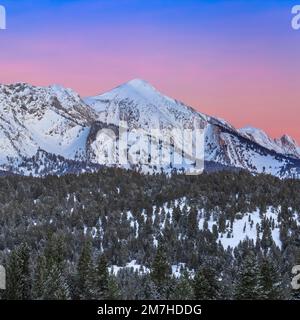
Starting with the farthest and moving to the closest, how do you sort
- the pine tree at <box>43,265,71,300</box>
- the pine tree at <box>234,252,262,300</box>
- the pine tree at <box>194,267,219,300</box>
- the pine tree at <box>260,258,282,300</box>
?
1. the pine tree at <box>43,265,71,300</box>
2. the pine tree at <box>194,267,219,300</box>
3. the pine tree at <box>260,258,282,300</box>
4. the pine tree at <box>234,252,262,300</box>

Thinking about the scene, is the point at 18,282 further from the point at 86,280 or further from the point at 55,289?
the point at 86,280

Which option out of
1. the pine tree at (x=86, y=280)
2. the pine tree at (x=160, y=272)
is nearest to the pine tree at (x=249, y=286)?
the pine tree at (x=86, y=280)

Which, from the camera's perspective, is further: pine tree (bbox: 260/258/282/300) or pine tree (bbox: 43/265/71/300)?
pine tree (bbox: 43/265/71/300)

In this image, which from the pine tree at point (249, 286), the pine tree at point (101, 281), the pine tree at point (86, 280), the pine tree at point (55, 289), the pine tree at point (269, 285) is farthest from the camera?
the pine tree at point (101, 281)

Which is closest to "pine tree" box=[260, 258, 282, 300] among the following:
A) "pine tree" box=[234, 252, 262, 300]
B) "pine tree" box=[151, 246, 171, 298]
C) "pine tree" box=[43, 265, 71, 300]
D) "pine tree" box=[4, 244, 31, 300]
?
"pine tree" box=[234, 252, 262, 300]

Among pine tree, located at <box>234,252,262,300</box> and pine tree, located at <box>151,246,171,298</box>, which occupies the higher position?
pine tree, located at <box>151,246,171,298</box>

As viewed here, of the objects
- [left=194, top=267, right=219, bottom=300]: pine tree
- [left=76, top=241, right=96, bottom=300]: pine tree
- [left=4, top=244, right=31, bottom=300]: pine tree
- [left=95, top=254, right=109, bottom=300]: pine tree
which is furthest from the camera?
[left=95, top=254, right=109, bottom=300]: pine tree

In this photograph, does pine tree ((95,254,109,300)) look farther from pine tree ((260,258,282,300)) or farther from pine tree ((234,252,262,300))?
pine tree ((234,252,262,300))

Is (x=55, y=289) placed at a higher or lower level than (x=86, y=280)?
lower

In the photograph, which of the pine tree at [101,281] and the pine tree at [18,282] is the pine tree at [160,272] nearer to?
the pine tree at [101,281]

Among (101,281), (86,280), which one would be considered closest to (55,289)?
(86,280)
